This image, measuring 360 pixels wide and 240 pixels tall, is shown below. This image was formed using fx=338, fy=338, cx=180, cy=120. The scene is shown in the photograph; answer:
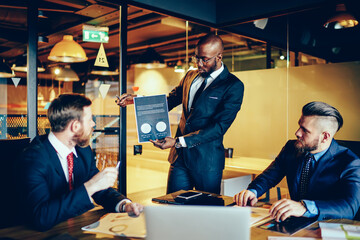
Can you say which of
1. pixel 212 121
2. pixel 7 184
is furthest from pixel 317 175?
pixel 7 184

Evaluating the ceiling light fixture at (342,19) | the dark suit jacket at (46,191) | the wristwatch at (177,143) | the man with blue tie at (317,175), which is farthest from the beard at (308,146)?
the ceiling light fixture at (342,19)

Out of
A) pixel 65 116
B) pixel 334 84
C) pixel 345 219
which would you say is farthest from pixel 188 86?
pixel 334 84

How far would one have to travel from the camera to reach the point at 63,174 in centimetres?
160

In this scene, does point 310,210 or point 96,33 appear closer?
point 310,210

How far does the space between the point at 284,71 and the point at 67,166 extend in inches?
123

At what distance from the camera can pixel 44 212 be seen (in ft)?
4.38

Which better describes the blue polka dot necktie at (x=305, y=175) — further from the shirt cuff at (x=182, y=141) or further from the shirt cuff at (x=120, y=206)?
the shirt cuff at (x=120, y=206)

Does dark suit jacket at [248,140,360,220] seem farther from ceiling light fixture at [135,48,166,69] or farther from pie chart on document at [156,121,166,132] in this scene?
ceiling light fixture at [135,48,166,69]

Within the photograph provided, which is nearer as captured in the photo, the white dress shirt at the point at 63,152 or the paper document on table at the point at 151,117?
the white dress shirt at the point at 63,152

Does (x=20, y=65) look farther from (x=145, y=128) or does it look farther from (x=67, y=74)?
(x=67, y=74)

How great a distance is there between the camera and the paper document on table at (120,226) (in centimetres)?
129

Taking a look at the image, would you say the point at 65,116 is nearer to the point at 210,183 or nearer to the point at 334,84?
the point at 210,183

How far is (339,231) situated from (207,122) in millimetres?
1384

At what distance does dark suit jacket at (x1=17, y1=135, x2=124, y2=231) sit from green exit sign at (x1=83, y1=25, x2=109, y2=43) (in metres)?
2.16
